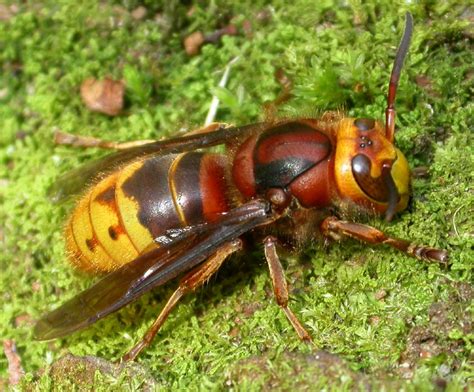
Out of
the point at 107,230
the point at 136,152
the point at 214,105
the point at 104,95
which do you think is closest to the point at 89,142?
the point at 104,95

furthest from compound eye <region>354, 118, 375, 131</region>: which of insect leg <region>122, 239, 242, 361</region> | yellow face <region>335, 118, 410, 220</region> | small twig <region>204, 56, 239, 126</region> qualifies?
small twig <region>204, 56, 239, 126</region>

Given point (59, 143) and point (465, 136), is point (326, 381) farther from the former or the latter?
point (59, 143)

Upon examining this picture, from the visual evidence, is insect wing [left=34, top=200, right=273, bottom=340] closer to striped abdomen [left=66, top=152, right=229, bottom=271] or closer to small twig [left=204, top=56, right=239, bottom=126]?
striped abdomen [left=66, top=152, right=229, bottom=271]

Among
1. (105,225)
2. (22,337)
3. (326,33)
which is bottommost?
(22,337)

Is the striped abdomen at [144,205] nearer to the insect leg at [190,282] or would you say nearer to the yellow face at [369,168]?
the insect leg at [190,282]

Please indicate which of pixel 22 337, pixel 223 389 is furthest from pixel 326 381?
pixel 22 337

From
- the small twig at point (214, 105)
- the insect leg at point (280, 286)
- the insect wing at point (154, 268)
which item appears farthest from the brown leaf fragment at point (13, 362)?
the small twig at point (214, 105)
